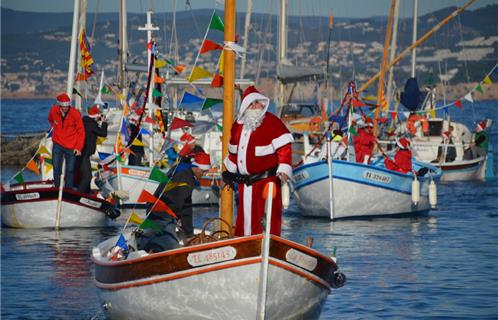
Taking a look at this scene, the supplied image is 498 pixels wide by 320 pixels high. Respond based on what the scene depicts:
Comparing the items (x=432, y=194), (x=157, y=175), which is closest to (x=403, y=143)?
(x=432, y=194)

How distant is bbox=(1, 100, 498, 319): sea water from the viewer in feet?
50.2

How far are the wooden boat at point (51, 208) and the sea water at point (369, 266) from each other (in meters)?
0.22

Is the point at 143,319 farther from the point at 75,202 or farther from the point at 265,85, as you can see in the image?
the point at 265,85

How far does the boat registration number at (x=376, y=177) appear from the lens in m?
26.2

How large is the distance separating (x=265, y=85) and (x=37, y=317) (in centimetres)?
17545

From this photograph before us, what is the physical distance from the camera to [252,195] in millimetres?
13164

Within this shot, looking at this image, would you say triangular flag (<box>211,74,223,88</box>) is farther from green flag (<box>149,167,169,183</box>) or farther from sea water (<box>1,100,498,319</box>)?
sea water (<box>1,100,498,319</box>)

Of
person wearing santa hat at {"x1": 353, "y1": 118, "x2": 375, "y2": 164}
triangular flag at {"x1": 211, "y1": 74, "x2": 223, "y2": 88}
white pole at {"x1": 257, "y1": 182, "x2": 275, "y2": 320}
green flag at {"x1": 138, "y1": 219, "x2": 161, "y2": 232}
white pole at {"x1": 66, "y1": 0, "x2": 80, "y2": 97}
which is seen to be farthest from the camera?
person wearing santa hat at {"x1": 353, "y1": 118, "x2": 375, "y2": 164}

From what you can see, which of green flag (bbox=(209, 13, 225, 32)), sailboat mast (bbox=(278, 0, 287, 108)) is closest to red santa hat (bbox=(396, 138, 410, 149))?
green flag (bbox=(209, 13, 225, 32))

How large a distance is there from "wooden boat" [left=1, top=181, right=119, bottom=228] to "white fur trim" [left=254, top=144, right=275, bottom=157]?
10003mm

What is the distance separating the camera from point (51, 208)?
75.1ft

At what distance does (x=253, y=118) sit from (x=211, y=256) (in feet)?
5.56

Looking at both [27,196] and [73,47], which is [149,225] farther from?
[73,47]

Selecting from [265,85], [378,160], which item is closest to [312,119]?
[378,160]
